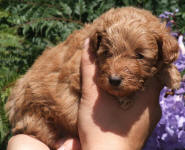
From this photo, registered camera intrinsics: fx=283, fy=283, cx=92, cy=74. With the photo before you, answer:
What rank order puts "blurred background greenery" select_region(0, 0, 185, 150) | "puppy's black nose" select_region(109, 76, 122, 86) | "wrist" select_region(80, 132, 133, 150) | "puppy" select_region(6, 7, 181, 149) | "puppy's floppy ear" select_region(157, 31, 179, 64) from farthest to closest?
"blurred background greenery" select_region(0, 0, 185, 150)
"wrist" select_region(80, 132, 133, 150)
"puppy's floppy ear" select_region(157, 31, 179, 64)
"puppy" select_region(6, 7, 181, 149)
"puppy's black nose" select_region(109, 76, 122, 86)

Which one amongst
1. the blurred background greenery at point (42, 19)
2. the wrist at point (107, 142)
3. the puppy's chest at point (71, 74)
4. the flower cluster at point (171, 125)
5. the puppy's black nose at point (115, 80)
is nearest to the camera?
the puppy's black nose at point (115, 80)

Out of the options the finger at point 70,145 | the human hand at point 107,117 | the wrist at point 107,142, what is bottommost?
the finger at point 70,145

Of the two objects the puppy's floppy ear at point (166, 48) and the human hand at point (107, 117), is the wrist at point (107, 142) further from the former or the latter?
the puppy's floppy ear at point (166, 48)

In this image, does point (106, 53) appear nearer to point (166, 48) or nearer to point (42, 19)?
point (166, 48)

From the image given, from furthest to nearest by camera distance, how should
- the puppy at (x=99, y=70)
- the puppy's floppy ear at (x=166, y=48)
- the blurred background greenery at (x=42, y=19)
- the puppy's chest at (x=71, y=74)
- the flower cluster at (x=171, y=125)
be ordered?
1. the blurred background greenery at (x=42, y=19)
2. the puppy's chest at (x=71, y=74)
3. the flower cluster at (x=171, y=125)
4. the puppy's floppy ear at (x=166, y=48)
5. the puppy at (x=99, y=70)

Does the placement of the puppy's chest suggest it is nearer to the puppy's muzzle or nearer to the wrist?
the wrist

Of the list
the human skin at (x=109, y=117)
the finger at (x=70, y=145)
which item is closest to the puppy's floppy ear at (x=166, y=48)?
the human skin at (x=109, y=117)

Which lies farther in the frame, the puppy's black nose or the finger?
the finger

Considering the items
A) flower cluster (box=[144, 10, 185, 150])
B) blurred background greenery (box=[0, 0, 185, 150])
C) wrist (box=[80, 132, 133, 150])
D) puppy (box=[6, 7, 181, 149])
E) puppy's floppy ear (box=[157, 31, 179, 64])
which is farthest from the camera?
blurred background greenery (box=[0, 0, 185, 150])

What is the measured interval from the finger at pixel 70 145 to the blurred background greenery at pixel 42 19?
145 cm

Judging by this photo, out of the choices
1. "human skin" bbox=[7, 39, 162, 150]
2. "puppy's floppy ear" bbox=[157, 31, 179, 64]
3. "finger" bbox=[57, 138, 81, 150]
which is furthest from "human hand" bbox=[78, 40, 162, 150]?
Answer: "puppy's floppy ear" bbox=[157, 31, 179, 64]

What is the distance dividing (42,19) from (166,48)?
2.61 m

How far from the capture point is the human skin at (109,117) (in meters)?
2.96

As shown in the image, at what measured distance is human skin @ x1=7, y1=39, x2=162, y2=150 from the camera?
9.71 ft
